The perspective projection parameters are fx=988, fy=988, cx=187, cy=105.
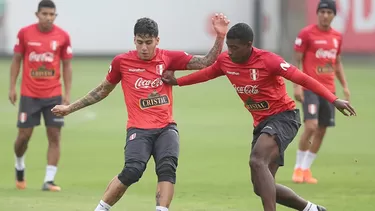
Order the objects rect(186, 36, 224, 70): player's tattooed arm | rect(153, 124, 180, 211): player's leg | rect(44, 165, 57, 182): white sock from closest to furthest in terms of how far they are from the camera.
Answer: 1. rect(153, 124, 180, 211): player's leg
2. rect(186, 36, 224, 70): player's tattooed arm
3. rect(44, 165, 57, 182): white sock

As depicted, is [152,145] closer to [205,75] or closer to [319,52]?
[205,75]

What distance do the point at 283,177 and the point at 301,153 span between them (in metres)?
0.51

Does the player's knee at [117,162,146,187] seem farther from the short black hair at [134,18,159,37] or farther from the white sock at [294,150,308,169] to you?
the white sock at [294,150,308,169]

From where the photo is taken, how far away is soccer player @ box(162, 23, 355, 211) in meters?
10.5

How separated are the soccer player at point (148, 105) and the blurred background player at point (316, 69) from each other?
443 cm

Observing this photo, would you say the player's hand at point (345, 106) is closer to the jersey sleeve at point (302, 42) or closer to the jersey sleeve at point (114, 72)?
the jersey sleeve at point (114, 72)

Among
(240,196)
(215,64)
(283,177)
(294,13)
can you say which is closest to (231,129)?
(283,177)

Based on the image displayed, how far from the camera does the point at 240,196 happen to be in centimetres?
1382

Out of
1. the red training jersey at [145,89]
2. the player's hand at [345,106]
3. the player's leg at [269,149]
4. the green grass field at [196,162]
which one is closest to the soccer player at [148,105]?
the red training jersey at [145,89]

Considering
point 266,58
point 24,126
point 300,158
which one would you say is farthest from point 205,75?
point 300,158

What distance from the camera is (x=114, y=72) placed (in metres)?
11.3

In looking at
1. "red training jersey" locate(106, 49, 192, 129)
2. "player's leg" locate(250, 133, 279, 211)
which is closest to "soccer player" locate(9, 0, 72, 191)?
"red training jersey" locate(106, 49, 192, 129)

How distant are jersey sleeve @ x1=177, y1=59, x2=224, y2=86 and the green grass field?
2043 mm

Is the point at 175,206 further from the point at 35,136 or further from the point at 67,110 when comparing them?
the point at 35,136
